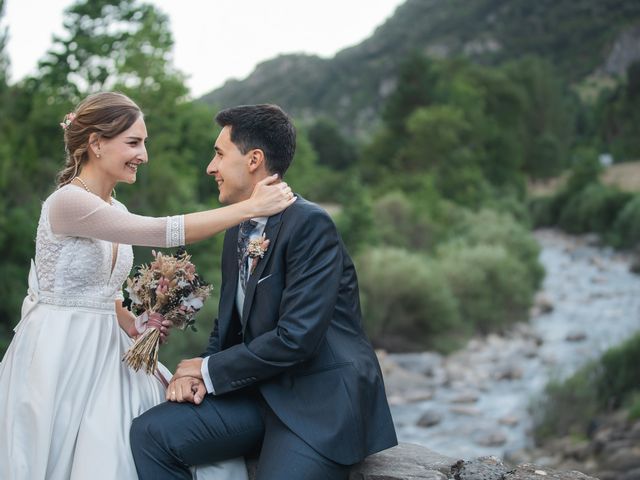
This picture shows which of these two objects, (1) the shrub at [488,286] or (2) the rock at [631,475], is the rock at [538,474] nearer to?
(2) the rock at [631,475]

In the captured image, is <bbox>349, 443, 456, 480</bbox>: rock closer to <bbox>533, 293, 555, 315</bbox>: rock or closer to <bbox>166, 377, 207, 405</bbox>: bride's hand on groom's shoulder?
<bbox>166, 377, 207, 405</bbox>: bride's hand on groom's shoulder

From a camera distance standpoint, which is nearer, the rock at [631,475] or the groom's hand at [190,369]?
the groom's hand at [190,369]

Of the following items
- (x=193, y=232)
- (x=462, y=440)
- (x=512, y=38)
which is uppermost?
(x=512, y=38)

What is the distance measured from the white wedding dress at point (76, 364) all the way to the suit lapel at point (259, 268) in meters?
0.29

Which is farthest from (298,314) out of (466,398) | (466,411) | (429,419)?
(466,398)

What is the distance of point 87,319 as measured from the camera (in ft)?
9.76

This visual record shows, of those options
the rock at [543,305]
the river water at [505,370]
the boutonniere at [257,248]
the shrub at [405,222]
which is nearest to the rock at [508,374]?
the river water at [505,370]

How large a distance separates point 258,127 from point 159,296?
0.71 m

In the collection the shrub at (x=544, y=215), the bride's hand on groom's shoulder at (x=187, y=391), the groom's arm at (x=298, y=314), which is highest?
the groom's arm at (x=298, y=314)

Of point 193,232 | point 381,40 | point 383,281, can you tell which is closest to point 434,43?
point 381,40

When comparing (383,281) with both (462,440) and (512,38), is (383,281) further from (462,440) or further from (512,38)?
(512,38)

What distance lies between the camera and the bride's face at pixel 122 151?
302 cm

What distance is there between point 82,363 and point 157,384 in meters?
0.29

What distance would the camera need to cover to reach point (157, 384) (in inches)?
119
